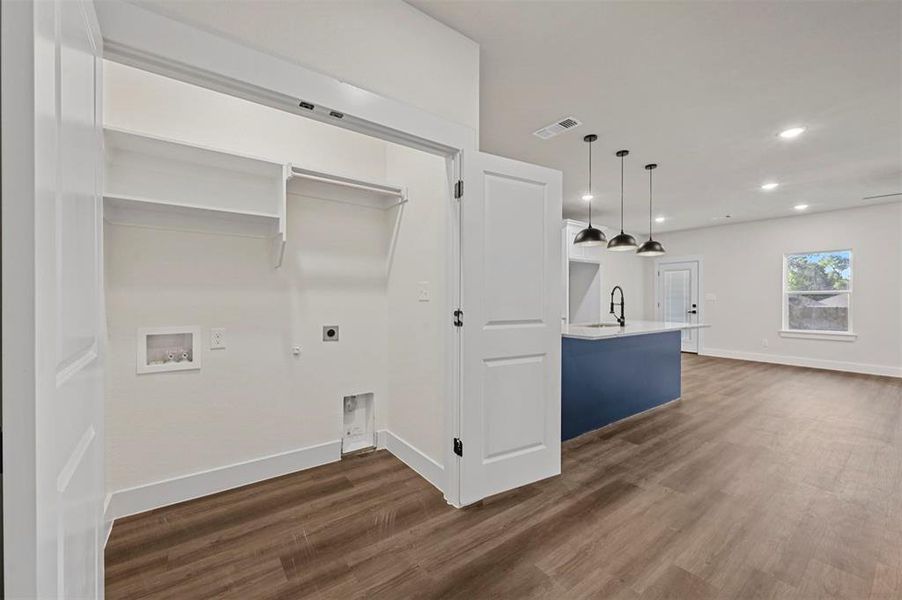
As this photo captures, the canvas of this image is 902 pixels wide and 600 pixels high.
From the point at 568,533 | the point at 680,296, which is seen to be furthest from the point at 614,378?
the point at 680,296

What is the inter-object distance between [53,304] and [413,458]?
2.33 m

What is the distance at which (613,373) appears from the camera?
3.70m

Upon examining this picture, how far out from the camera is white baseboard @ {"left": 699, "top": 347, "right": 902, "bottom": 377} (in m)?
5.85

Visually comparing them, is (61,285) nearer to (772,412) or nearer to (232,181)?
(232,181)

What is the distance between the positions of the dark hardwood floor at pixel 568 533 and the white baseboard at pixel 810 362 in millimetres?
4161

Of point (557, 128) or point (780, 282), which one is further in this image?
point (780, 282)

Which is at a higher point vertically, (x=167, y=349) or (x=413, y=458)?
(x=167, y=349)

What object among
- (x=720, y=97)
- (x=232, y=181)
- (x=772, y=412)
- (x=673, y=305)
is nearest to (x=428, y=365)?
(x=232, y=181)

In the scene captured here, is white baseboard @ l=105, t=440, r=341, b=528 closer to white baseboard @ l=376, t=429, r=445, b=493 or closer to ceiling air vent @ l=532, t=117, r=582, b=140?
white baseboard @ l=376, t=429, r=445, b=493

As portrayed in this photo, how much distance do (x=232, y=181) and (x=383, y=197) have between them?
105cm

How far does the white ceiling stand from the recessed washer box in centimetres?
232

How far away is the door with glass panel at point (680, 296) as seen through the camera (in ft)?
26.4

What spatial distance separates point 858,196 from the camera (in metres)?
5.46

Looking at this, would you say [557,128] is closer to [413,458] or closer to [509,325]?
[509,325]
